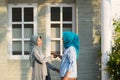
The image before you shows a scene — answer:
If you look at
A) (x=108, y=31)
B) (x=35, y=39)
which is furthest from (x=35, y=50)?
(x=108, y=31)

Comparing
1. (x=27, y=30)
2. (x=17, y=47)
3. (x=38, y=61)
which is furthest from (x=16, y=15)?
(x=38, y=61)

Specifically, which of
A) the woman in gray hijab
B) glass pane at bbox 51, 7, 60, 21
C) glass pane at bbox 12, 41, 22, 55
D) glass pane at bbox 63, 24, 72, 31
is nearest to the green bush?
the woman in gray hijab

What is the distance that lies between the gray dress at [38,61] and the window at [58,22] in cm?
193

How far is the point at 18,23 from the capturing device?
11250 mm

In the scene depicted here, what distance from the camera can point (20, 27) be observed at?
444 inches

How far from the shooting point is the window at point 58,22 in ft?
36.8

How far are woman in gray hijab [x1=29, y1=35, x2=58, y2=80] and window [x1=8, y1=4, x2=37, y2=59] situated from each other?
1969 millimetres

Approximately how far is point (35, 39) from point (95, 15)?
2.33m

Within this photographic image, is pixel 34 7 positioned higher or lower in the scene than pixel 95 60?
higher

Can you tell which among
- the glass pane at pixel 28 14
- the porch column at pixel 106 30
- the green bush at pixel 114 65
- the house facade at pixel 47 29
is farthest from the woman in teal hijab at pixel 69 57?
the glass pane at pixel 28 14

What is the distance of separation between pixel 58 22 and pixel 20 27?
0.97 metres

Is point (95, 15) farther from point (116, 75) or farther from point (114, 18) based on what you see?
point (116, 75)

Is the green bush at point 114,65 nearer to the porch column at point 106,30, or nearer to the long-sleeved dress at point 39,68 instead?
the porch column at point 106,30

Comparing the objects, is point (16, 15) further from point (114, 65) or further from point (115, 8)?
point (114, 65)
